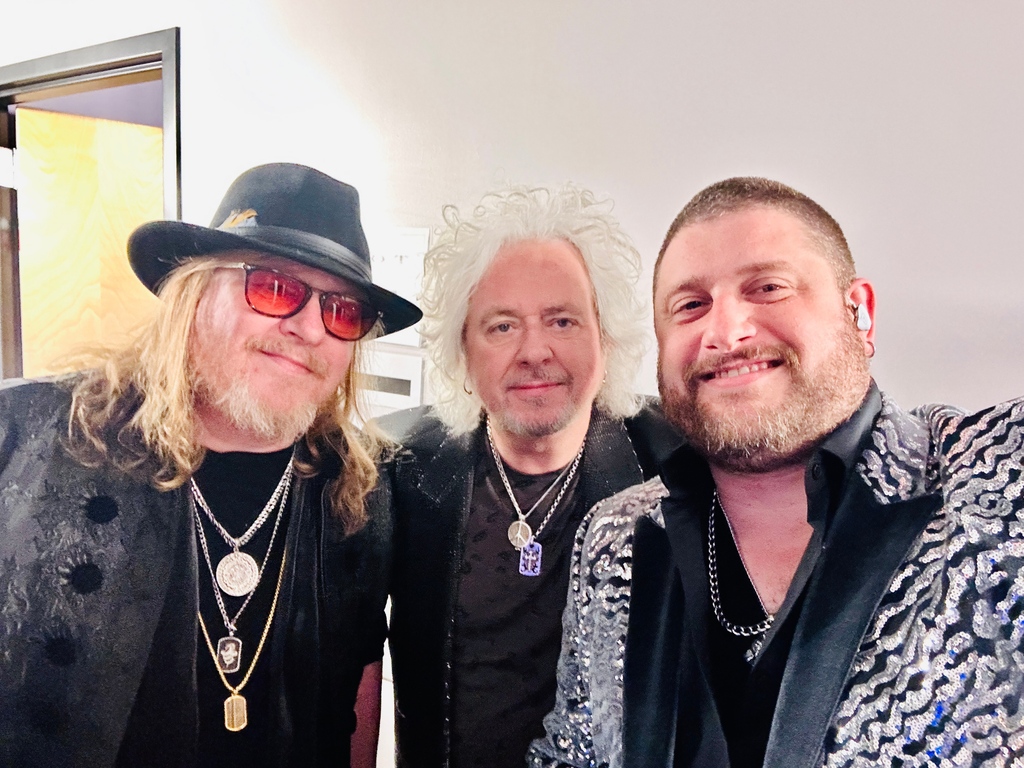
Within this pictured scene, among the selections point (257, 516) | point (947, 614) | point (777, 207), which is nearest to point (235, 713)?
point (257, 516)

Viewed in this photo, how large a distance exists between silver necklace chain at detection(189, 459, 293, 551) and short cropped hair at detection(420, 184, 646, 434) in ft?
1.11

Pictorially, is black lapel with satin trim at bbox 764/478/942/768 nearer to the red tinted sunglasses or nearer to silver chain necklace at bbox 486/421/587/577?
silver chain necklace at bbox 486/421/587/577

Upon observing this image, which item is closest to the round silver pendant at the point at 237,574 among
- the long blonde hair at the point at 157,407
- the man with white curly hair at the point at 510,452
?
the long blonde hair at the point at 157,407

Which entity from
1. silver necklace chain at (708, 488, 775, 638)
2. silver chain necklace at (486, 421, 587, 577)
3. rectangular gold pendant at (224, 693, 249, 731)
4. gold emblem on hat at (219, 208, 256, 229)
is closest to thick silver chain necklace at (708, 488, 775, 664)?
silver necklace chain at (708, 488, 775, 638)

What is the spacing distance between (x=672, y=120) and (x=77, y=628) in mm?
1318

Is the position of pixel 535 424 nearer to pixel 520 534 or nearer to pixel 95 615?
pixel 520 534

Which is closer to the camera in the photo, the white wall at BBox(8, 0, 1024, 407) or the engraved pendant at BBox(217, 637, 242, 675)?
the white wall at BBox(8, 0, 1024, 407)

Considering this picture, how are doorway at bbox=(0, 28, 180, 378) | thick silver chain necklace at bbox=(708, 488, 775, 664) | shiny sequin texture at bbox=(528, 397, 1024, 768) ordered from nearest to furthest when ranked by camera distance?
shiny sequin texture at bbox=(528, 397, 1024, 768) < thick silver chain necklace at bbox=(708, 488, 775, 664) < doorway at bbox=(0, 28, 180, 378)

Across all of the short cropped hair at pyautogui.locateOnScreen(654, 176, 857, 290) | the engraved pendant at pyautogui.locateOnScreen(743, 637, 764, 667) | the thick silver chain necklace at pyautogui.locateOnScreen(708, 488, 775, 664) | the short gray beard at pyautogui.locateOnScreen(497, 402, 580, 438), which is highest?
the short cropped hair at pyautogui.locateOnScreen(654, 176, 857, 290)

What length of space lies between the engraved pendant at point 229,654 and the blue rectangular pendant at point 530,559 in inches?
21.6

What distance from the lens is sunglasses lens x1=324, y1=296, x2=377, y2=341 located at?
4.19 ft

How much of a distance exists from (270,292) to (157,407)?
31 cm

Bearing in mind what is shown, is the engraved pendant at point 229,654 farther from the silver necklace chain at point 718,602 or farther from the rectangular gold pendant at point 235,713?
the silver necklace chain at point 718,602

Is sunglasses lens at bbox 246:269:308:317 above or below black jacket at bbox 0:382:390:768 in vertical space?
above
